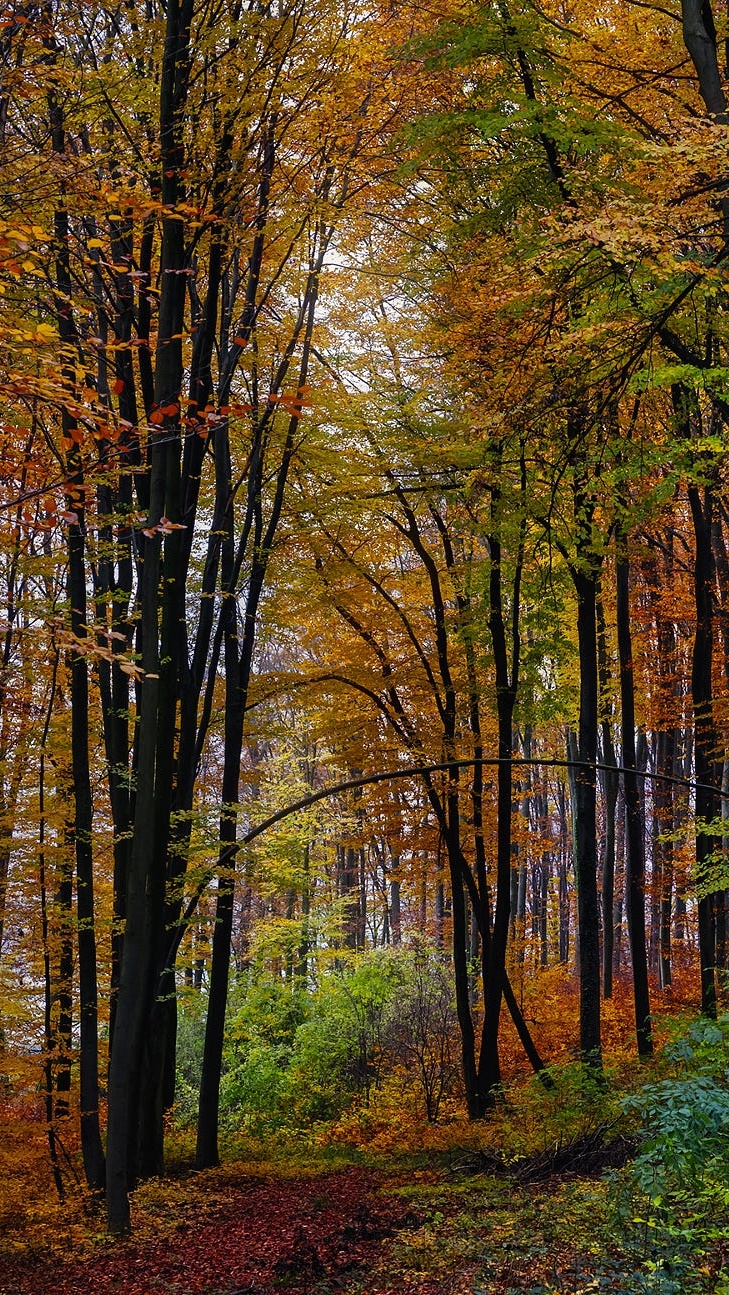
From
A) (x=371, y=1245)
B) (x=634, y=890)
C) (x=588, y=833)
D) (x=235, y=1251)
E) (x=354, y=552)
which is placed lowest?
(x=235, y=1251)

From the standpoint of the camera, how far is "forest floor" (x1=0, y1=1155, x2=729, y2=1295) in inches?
188

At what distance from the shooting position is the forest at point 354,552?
612 cm

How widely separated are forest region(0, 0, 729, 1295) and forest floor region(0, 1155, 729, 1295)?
0.05m

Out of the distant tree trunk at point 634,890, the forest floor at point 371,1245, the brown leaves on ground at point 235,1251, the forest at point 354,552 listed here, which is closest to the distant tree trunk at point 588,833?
the forest at point 354,552

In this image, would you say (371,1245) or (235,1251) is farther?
(235,1251)

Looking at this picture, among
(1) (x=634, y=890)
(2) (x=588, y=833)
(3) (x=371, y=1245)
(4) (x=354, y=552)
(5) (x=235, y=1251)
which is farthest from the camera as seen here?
(4) (x=354, y=552)

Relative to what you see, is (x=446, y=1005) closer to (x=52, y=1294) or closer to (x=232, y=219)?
(x=52, y=1294)

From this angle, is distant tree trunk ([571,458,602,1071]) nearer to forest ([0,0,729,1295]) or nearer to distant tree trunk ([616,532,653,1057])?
forest ([0,0,729,1295])

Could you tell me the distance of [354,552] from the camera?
12578 millimetres

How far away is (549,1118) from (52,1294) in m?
4.75

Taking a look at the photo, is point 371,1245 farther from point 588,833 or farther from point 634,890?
point 634,890

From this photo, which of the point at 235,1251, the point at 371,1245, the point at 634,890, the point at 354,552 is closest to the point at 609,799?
the point at 634,890

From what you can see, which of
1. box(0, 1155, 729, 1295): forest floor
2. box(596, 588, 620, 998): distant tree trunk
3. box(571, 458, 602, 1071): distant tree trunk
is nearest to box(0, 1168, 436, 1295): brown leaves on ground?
box(0, 1155, 729, 1295): forest floor

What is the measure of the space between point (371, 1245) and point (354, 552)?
8.27 metres
